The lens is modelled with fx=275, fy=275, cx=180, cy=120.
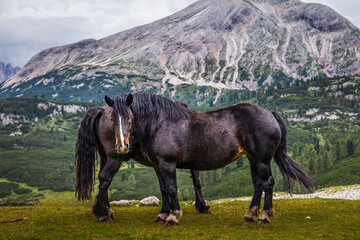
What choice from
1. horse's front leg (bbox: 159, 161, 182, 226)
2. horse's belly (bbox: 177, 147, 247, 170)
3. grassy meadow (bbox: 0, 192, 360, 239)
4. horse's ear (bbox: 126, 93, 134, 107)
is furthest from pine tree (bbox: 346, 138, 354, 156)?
horse's ear (bbox: 126, 93, 134, 107)

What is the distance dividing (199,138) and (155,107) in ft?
6.57

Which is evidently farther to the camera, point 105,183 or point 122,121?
point 105,183

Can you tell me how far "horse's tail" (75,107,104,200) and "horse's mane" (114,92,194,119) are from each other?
241 cm

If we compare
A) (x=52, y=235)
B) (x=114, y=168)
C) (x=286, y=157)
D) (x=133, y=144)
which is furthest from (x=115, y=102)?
(x=286, y=157)

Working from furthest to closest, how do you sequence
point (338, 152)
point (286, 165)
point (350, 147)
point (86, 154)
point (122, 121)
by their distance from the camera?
point (350, 147)
point (338, 152)
point (86, 154)
point (286, 165)
point (122, 121)

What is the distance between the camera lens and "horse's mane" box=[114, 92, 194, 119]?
9.98 m

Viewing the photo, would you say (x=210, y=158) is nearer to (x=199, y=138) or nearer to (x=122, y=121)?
(x=199, y=138)

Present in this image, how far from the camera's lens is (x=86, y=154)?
1168 centimetres

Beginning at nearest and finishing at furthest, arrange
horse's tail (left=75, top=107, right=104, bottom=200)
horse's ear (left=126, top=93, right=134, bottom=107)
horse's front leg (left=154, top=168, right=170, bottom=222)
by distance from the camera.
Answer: horse's ear (left=126, top=93, right=134, bottom=107)
horse's front leg (left=154, top=168, right=170, bottom=222)
horse's tail (left=75, top=107, right=104, bottom=200)

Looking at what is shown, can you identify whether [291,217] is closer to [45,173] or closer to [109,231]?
[109,231]

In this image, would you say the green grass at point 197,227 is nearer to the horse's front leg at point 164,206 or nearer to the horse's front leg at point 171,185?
the horse's front leg at point 171,185

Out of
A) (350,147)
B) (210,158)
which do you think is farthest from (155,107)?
(350,147)

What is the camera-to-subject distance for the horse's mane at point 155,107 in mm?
9977

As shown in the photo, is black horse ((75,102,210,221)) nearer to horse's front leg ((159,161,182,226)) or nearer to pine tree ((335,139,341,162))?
horse's front leg ((159,161,182,226))
